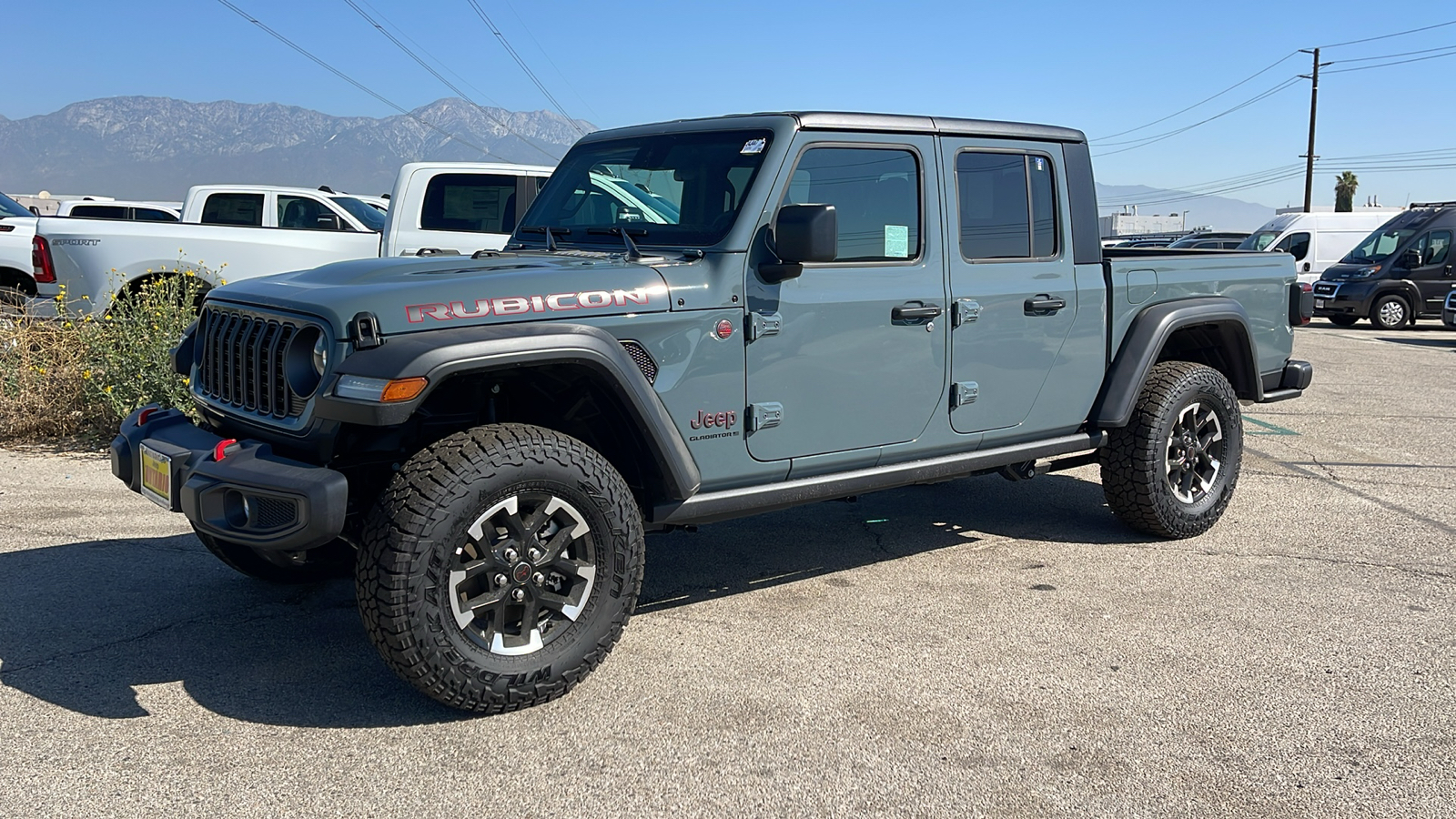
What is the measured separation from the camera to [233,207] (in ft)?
44.7

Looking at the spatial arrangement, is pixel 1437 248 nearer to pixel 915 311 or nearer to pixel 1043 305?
pixel 1043 305

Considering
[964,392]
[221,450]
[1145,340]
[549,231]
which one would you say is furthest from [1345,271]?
[221,450]

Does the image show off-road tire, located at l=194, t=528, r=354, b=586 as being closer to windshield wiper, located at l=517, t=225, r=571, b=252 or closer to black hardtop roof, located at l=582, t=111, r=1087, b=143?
windshield wiper, located at l=517, t=225, r=571, b=252

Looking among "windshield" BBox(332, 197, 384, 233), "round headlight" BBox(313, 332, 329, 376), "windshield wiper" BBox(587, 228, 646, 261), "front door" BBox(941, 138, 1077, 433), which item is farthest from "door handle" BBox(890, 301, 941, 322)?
"windshield" BBox(332, 197, 384, 233)

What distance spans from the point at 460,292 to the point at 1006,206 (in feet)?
8.50

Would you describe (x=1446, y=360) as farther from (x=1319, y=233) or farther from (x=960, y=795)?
(x=960, y=795)

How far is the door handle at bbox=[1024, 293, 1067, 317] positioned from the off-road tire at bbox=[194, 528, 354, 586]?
2987mm

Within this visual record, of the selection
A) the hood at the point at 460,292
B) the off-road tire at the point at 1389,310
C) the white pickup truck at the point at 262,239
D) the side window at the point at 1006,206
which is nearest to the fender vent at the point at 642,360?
the hood at the point at 460,292

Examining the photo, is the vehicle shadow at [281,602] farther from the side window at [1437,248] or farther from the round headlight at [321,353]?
the side window at [1437,248]

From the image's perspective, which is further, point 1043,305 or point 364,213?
point 364,213

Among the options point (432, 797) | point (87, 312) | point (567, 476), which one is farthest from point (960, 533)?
point (87, 312)

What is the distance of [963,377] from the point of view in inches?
194

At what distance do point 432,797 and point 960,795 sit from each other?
4.74ft

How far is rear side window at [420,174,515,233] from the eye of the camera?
32.0ft
